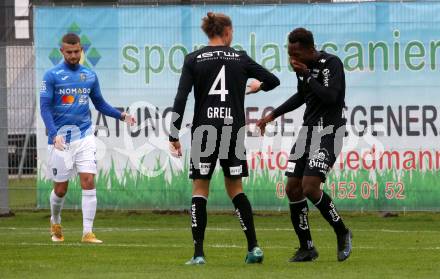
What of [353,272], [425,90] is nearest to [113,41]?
[425,90]

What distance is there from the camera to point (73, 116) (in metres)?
13.3

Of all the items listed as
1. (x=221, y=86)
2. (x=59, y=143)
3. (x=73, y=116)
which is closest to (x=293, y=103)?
(x=221, y=86)

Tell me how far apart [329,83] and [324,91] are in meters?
0.12

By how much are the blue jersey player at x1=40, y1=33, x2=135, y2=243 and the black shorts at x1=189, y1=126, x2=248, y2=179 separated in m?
3.03

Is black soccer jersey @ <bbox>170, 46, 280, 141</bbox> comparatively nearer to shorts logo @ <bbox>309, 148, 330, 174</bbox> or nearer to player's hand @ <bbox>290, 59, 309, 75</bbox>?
player's hand @ <bbox>290, 59, 309, 75</bbox>

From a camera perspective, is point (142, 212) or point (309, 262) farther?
point (142, 212)

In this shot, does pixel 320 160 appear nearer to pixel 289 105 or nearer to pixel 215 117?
pixel 289 105

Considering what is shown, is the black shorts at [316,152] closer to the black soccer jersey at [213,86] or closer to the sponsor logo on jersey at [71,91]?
the black soccer jersey at [213,86]

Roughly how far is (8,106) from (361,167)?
17.9ft

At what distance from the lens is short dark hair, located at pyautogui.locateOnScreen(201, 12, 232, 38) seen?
32.9 ft

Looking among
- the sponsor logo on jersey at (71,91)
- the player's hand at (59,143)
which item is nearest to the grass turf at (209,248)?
the player's hand at (59,143)

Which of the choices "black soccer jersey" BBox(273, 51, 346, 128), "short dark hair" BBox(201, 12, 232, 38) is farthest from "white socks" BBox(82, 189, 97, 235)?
"short dark hair" BBox(201, 12, 232, 38)

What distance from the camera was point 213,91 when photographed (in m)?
10.0

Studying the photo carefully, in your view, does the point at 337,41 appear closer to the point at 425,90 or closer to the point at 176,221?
the point at 425,90
